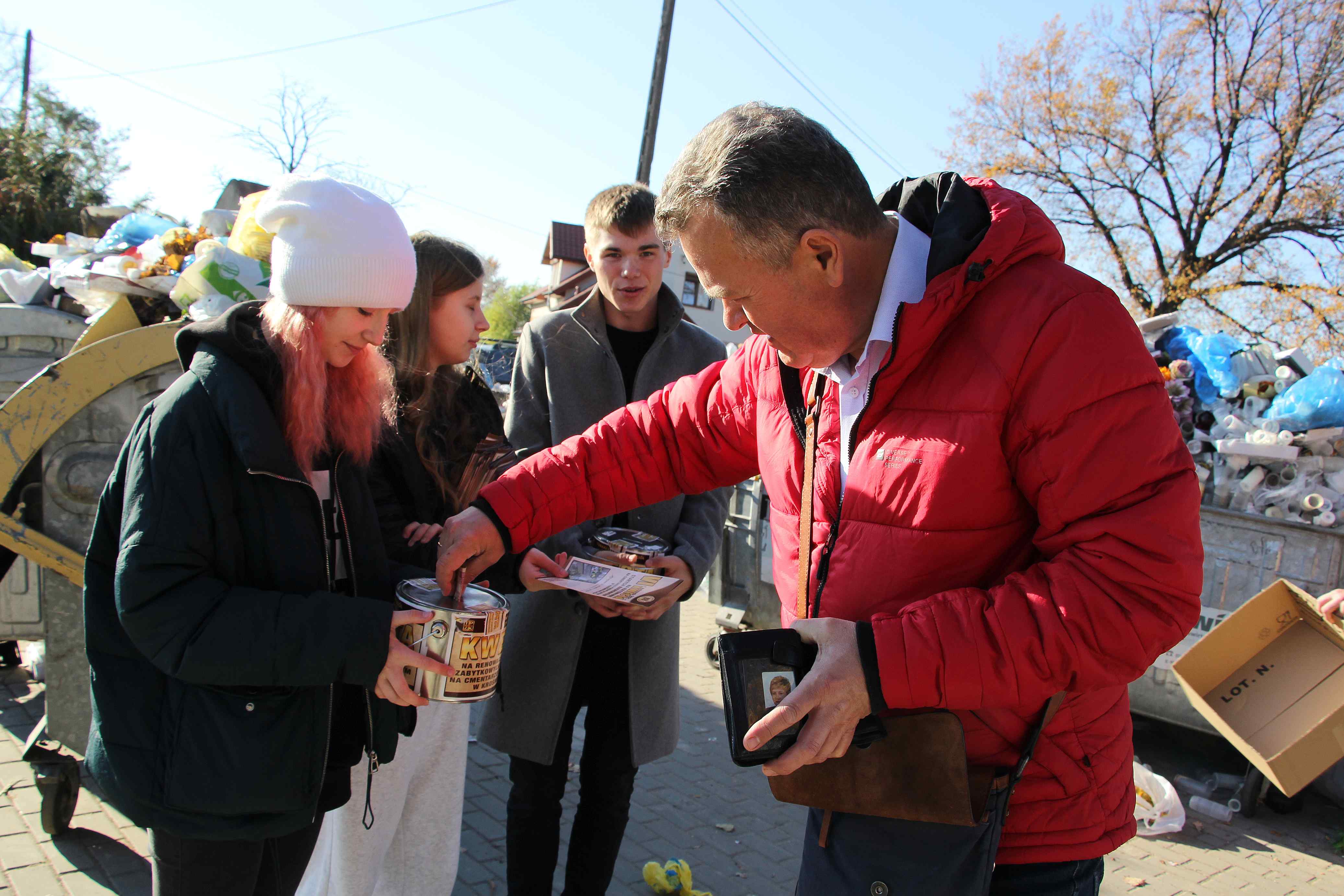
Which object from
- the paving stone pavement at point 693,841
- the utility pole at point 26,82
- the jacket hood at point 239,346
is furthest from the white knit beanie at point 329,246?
the utility pole at point 26,82

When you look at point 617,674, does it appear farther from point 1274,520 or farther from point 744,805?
point 1274,520

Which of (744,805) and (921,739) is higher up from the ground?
(921,739)

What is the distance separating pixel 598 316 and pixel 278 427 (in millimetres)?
1492

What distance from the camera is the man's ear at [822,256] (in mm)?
1603

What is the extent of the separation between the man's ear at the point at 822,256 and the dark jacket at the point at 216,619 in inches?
42.2

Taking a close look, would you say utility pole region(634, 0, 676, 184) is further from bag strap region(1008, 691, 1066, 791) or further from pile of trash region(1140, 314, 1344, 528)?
bag strap region(1008, 691, 1066, 791)

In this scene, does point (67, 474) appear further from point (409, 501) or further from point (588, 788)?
point (588, 788)

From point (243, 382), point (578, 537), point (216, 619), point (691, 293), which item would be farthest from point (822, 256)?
point (691, 293)

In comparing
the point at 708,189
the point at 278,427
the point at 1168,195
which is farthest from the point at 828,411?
the point at 1168,195

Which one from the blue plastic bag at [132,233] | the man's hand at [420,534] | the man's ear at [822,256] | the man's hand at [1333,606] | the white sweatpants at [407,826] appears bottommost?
the white sweatpants at [407,826]

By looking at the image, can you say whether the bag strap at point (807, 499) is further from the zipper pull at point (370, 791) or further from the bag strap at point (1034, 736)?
the zipper pull at point (370, 791)

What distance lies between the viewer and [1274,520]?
488 cm

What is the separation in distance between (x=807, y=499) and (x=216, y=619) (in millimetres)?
1146

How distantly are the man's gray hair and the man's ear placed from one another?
0.5 inches
